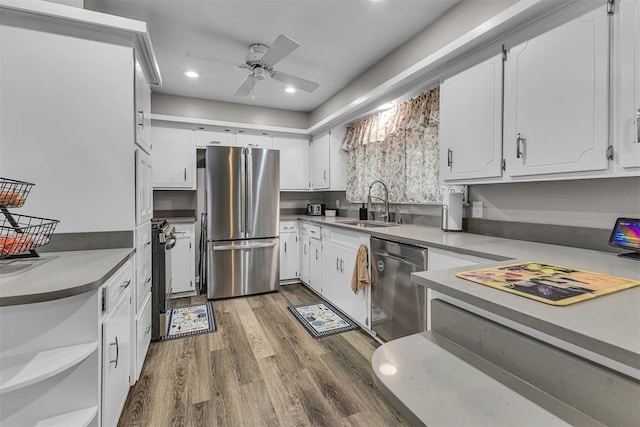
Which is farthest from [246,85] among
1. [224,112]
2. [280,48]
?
[224,112]

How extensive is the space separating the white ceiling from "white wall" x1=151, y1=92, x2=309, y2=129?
1.87 feet

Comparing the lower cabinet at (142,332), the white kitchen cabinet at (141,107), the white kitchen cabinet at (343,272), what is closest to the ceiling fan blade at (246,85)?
the white kitchen cabinet at (141,107)

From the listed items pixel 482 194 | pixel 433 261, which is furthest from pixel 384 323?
pixel 482 194

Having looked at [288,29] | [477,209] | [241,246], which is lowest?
[241,246]

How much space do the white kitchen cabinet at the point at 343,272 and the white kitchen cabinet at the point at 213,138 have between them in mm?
1988

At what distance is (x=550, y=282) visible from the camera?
0.96m

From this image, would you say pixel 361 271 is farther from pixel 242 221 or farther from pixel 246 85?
pixel 246 85

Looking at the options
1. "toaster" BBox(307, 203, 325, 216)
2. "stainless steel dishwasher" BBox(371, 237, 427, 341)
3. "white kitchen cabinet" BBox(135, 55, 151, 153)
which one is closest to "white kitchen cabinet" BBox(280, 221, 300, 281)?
"toaster" BBox(307, 203, 325, 216)

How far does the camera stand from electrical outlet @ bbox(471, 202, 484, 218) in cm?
228

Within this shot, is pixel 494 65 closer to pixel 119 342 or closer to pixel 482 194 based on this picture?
pixel 482 194

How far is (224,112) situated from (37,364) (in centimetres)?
390

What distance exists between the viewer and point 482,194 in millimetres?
2281

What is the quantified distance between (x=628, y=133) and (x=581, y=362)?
124cm

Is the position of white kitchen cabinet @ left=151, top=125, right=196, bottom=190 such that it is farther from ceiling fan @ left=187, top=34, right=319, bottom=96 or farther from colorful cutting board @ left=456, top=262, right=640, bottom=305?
colorful cutting board @ left=456, top=262, right=640, bottom=305
